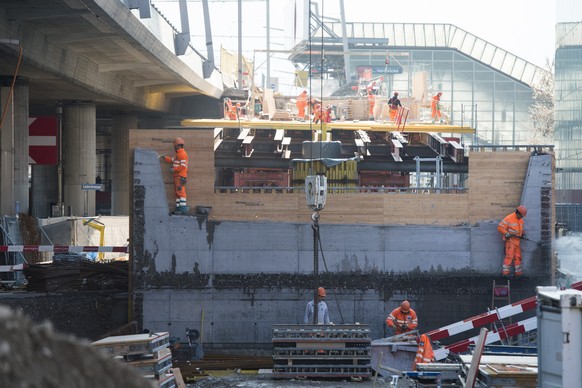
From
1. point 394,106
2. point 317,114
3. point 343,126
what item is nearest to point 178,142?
point 343,126

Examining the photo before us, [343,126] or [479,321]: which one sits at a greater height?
[343,126]

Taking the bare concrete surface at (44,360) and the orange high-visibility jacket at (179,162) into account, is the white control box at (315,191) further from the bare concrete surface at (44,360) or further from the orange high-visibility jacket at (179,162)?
the bare concrete surface at (44,360)

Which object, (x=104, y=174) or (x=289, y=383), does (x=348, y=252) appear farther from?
(x=104, y=174)

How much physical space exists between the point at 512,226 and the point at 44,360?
708 inches

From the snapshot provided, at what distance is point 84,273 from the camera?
2277cm

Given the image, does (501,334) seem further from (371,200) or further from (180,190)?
(180,190)

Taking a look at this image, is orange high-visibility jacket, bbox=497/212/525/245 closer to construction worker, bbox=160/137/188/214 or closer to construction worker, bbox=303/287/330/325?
construction worker, bbox=303/287/330/325

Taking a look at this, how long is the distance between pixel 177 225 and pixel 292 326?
3.85 metres

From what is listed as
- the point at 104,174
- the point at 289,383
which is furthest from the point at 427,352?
the point at 104,174

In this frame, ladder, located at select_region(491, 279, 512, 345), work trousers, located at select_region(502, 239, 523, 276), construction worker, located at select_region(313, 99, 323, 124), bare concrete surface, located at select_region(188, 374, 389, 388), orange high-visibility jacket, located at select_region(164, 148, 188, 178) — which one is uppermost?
construction worker, located at select_region(313, 99, 323, 124)

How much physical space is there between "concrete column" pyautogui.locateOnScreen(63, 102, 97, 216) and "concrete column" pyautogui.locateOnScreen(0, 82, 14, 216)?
1218cm

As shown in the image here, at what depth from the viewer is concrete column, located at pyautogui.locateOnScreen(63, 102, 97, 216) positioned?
47.5 meters

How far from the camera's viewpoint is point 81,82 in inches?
1554

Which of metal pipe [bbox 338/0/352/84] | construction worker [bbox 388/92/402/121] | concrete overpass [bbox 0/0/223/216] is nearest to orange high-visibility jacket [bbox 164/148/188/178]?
concrete overpass [bbox 0/0/223/216]
